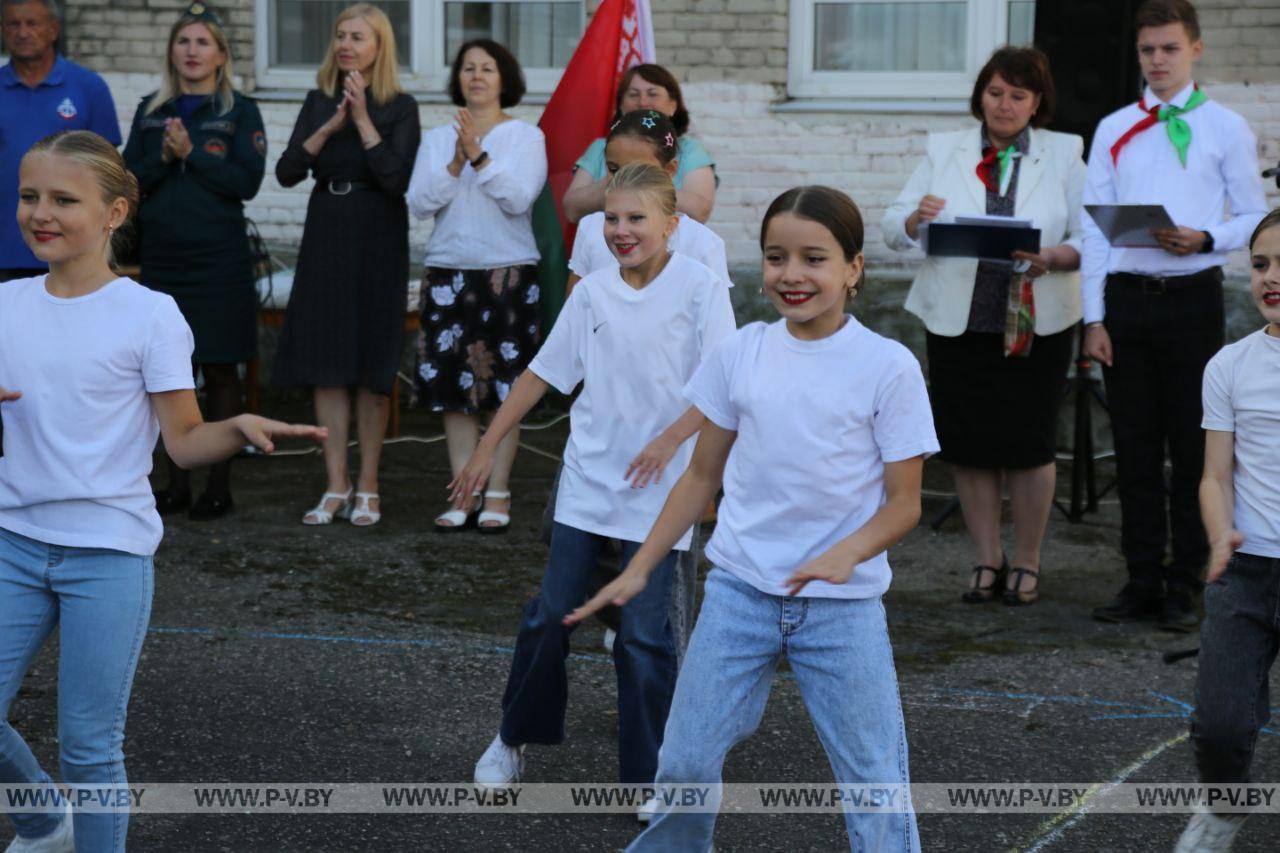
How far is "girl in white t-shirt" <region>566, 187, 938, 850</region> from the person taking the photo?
11.1ft

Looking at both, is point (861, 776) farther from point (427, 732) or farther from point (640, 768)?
point (427, 732)

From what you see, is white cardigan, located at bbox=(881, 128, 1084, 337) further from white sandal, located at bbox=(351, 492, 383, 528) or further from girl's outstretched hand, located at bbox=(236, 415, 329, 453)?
girl's outstretched hand, located at bbox=(236, 415, 329, 453)

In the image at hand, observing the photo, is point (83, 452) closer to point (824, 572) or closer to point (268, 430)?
point (268, 430)

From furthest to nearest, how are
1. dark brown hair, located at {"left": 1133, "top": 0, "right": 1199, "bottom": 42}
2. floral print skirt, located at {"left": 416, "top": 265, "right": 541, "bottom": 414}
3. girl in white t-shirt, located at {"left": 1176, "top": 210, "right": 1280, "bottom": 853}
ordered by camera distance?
floral print skirt, located at {"left": 416, "top": 265, "right": 541, "bottom": 414} → dark brown hair, located at {"left": 1133, "top": 0, "right": 1199, "bottom": 42} → girl in white t-shirt, located at {"left": 1176, "top": 210, "right": 1280, "bottom": 853}

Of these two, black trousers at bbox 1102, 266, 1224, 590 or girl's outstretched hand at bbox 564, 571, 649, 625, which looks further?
black trousers at bbox 1102, 266, 1224, 590

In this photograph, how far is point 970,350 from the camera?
21.8 feet

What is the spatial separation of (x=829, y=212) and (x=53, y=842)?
2.24 m

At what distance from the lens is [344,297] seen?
302 inches

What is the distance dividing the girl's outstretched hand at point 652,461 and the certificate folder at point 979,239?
2.55m

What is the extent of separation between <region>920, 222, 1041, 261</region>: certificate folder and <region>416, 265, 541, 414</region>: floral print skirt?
1972mm

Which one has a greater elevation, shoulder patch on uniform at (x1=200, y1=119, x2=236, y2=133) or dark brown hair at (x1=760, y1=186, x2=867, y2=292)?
shoulder patch on uniform at (x1=200, y1=119, x2=236, y2=133)

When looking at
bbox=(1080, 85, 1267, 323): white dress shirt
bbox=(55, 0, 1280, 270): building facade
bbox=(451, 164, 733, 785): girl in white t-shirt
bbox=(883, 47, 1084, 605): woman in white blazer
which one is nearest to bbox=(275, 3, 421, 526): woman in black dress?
bbox=(883, 47, 1084, 605): woman in white blazer

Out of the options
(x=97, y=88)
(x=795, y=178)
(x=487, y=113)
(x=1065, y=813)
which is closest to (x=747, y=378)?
(x=1065, y=813)

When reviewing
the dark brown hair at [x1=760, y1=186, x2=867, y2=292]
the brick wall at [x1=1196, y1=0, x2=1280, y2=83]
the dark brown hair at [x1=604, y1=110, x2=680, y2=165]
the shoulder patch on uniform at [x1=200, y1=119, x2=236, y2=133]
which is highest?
the brick wall at [x1=1196, y1=0, x2=1280, y2=83]
